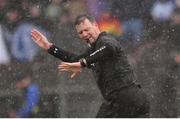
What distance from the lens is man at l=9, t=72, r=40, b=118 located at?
27.2 feet

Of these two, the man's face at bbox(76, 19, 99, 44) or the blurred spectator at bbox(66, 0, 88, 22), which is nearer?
the man's face at bbox(76, 19, 99, 44)

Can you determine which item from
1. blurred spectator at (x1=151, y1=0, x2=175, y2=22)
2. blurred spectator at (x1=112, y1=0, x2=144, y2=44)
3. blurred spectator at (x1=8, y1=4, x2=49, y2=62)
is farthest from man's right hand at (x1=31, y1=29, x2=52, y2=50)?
blurred spectator at (x1=151, y1=0, x2=175, y2=22)

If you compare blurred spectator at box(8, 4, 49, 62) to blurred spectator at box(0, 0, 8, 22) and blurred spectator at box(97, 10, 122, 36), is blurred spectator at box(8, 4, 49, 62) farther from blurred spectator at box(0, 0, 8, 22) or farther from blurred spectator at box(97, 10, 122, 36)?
blurred spectator at box(97, 10, 122, 36)

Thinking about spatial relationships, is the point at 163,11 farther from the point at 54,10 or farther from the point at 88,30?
the point at 88,30

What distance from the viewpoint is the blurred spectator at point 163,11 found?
8416 millimetres

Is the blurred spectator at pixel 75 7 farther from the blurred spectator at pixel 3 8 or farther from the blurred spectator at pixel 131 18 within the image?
the blurred spectator at pixel 3 8

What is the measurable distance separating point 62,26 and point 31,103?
1.00m

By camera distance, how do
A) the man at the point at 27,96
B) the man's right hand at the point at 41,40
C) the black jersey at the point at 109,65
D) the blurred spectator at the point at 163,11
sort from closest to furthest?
the black jersey at the point at 109,65, the man's right hand at the point at 41,40, the man at the point at 27,96, the blurred spectator at the point at 163,11

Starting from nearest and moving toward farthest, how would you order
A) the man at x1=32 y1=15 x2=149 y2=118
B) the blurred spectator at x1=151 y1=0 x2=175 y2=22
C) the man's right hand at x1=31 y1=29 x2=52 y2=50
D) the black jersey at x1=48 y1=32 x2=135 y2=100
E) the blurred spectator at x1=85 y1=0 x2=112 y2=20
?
the black jersey at x1=48 y1=32 x2=135 y2=100 < the man at x1=32 y1=15 x2=149 y2=118 < the man's right hand at x1=31 y1=29 x2=52 y2=50 < the blurred spectator at x1=151 y1=0 x2=175 y2=22 < the blurred spectator at x1=85 y1=0 x2=112 y2=20

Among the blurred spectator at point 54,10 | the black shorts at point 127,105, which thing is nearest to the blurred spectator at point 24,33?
the blurred spectator at point 54,10

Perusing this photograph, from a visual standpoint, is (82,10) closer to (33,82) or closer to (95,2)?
(95,2)

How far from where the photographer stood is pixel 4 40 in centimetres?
840

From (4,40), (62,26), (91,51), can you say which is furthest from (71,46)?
(91,51)

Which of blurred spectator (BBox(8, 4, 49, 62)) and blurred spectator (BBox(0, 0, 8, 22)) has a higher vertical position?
blurred spectator (BBox(0, 0, 8, 22))
